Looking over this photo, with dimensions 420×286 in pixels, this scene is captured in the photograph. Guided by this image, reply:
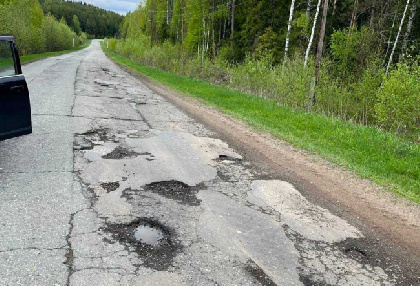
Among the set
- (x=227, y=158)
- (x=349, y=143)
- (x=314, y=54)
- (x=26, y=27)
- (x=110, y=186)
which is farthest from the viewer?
(x=26, y=27)

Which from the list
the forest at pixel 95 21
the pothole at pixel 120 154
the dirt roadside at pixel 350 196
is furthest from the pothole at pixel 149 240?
the forest at pixel 95 21

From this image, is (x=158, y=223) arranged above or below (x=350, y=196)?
above

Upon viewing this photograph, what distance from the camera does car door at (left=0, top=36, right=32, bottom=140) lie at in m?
4.77

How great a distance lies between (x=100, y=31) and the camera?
176500 mm

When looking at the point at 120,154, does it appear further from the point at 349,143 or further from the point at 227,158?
the point at 349,143

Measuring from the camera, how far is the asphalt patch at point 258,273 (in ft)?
9.13

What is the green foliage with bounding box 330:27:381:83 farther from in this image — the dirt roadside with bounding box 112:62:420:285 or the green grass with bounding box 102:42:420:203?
the dirt roadside with bounding box 112:62:420:285

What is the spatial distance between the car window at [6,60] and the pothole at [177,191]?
272 centimetres

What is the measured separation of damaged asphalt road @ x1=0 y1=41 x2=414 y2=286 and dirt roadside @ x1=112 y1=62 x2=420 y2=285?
169 millimetres

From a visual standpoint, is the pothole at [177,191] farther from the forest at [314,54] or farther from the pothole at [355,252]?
the forest at [314,54]

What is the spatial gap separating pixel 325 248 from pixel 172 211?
172 cm

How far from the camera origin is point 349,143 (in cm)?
741

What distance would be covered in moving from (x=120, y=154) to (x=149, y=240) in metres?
2.75

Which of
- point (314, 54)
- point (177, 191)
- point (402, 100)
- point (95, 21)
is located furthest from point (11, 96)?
point (95, 21)
